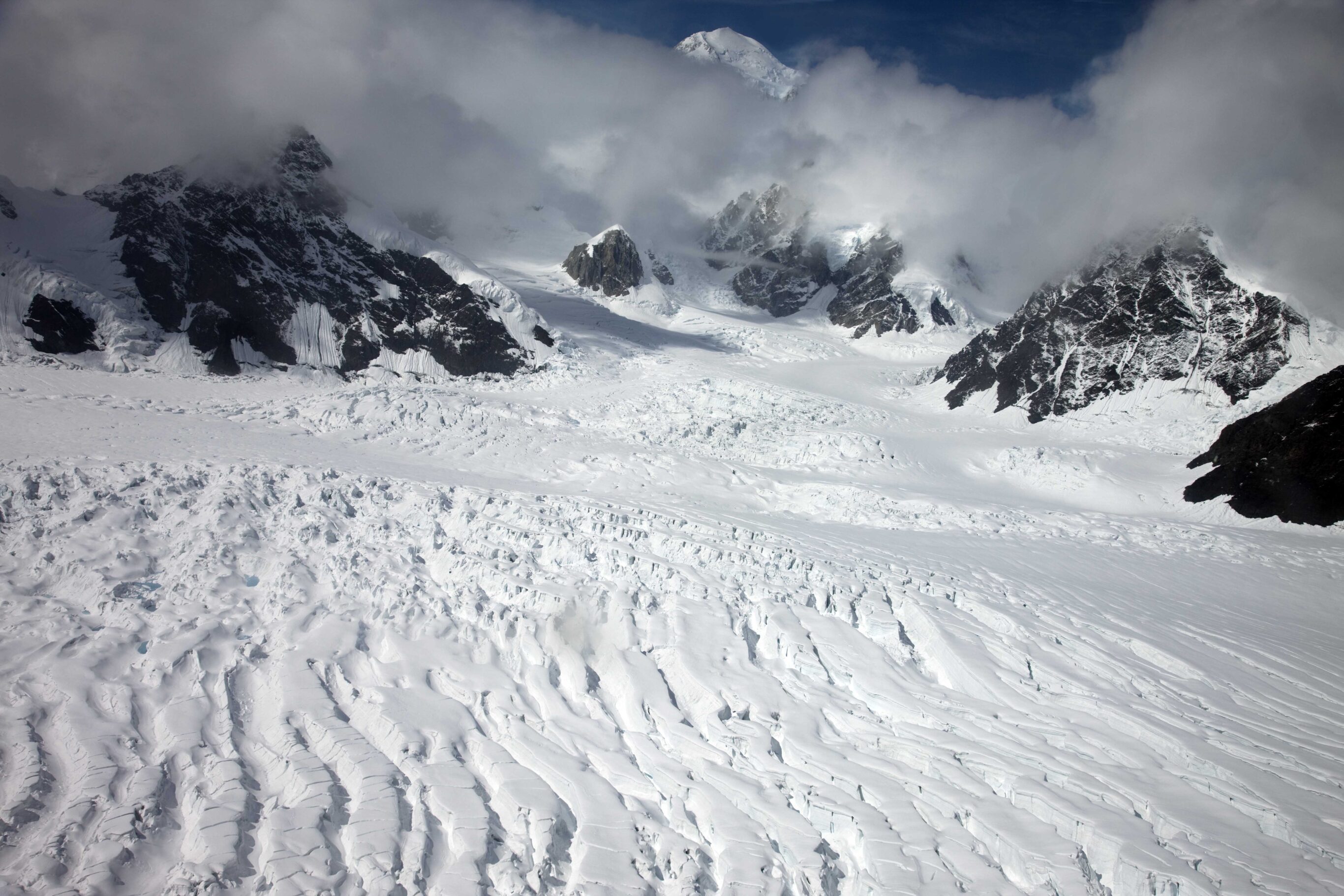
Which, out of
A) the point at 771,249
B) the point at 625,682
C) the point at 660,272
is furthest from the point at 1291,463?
the point at 771,249

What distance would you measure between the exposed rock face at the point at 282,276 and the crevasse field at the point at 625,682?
13.6 metres

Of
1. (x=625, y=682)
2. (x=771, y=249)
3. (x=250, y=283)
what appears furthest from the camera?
(x=771, y=249)

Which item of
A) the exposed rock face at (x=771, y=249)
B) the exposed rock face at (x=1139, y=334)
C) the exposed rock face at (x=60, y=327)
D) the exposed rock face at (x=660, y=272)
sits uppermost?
the exposed rock face at (x=771, y=249)

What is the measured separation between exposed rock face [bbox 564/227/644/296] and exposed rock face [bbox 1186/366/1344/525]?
51.6 meters

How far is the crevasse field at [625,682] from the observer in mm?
8258

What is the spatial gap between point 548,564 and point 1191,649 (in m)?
14.2

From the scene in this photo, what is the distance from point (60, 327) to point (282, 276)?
448 inches

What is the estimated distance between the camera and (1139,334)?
122ft

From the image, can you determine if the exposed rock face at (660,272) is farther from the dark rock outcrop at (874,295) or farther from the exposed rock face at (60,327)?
the exposed rock face at (60,327)

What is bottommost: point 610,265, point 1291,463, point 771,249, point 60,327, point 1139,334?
point 60,327

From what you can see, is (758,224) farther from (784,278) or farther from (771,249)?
(784,278)

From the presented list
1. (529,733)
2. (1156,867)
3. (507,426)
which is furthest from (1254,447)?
(507,426)

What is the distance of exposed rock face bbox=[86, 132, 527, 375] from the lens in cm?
3519

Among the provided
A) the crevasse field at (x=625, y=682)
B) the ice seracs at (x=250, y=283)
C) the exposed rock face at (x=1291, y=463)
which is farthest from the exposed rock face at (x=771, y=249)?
the crevasse field at (x=625, y=682)
